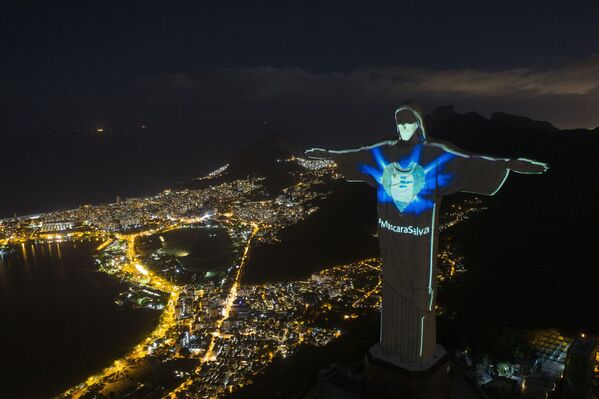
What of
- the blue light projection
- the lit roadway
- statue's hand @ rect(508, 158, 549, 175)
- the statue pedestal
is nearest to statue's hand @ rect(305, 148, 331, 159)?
the blue light projection

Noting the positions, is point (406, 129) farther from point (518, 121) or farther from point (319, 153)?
point (518, 121)

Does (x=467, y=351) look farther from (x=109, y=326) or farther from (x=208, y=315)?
(x=109, y=326)

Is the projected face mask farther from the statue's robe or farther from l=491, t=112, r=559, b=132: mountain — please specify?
l=491, t=112, r=559, b=132: mountain

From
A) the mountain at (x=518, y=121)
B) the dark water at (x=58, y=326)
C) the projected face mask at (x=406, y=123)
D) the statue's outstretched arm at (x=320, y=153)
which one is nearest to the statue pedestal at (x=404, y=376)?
the statue's outstretched arm at (x=320, y=153)

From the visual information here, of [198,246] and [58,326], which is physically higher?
[198,246]

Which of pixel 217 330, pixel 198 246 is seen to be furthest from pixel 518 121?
pixel 217 330

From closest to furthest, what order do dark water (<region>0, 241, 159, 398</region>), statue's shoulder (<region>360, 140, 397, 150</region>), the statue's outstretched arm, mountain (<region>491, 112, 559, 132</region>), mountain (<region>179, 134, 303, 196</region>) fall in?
statue's shoulder (<region>360, 140, 397, 150</region>) → the statue's outstretched arm → dark water (<region>0, 241, 159, 398</region>) → mountain (<region>491, 112, 559, 132</region>) → mountain (<region>179, 134, 303, 196</region>)
